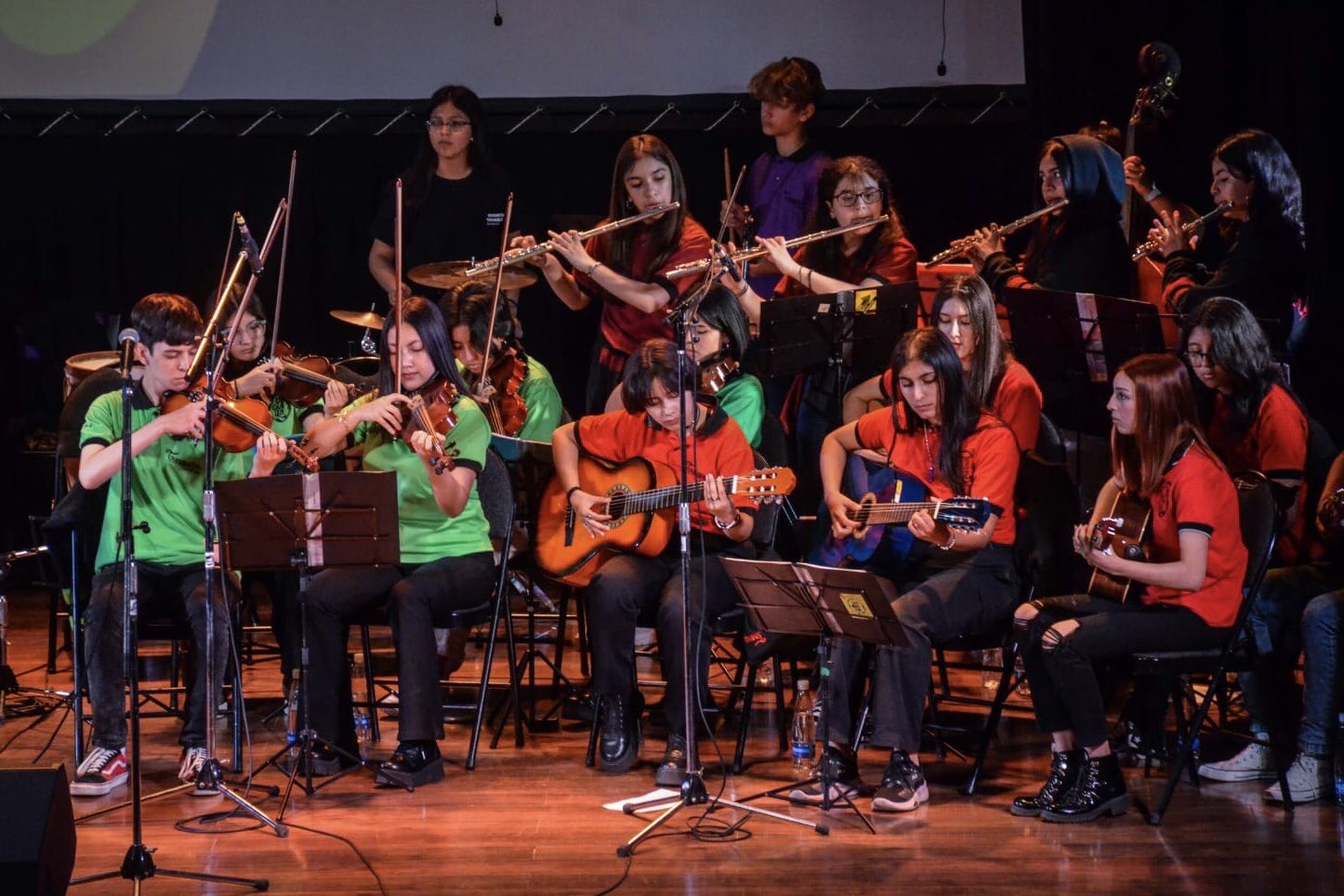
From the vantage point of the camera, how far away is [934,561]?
482 cm

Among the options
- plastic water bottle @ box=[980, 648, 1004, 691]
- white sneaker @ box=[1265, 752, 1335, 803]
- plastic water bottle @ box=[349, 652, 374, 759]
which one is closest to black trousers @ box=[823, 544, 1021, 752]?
white sneaker @ box=[1265, 752, 1335, 803]

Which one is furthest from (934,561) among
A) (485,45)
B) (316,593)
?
(485,45)

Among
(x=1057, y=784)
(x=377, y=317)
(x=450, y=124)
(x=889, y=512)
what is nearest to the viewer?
(x=1057, y=784)

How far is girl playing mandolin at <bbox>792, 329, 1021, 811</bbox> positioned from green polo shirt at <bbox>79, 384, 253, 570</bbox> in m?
1.98

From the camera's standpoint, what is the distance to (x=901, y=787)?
176 inches

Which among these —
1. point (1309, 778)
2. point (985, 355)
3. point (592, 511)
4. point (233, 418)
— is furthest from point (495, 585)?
point (1309, 778)

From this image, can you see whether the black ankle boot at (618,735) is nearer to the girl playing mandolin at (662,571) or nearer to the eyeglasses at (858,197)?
the girl playing mandolin at (662,571)

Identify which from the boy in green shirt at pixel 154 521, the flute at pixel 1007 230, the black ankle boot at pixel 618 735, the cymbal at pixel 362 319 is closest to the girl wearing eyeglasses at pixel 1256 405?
the flute at pixel 1007 230

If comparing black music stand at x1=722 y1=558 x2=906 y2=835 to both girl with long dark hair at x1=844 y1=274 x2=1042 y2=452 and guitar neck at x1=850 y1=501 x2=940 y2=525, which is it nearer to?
guitar neck at x1=850 y1=501 x2=940 y2=525

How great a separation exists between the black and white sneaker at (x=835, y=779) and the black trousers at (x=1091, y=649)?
56cm

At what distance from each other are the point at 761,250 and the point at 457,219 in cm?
169

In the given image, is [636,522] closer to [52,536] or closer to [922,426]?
[922,426]

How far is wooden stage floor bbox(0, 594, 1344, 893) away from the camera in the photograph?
3.86 meters

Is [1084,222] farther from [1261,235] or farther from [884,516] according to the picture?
[884,516]
